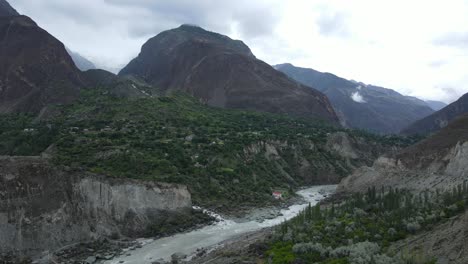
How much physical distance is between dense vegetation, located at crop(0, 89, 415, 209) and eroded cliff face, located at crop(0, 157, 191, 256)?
5.54 meters

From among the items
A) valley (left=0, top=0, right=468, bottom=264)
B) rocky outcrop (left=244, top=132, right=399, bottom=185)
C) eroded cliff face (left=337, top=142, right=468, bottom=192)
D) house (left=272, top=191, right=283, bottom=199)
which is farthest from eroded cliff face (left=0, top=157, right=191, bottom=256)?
rocky outcrop (left=244, top=132, right=399, bottom=185)

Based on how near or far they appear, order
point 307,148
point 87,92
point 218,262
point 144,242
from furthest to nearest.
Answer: point 87,92 < point 307,148 < point 144,242 < point 218,262

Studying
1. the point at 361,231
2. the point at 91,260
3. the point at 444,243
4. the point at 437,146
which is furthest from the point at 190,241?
the point at 437,146

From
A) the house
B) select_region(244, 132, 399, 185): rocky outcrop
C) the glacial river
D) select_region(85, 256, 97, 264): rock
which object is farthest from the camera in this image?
select_region(244, 132, 399, 185): rocky outcrop

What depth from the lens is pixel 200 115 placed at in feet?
495

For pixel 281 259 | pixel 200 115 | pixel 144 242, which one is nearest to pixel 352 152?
pixel 200 115

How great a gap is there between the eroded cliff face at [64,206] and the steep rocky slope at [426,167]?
4251 cm

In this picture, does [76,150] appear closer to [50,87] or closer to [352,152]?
[352,152]

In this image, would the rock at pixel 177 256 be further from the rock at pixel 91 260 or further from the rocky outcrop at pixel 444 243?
the rocky outcrop at pixel 444 243

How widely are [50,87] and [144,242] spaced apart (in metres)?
144

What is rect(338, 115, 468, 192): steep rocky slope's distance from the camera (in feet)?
259

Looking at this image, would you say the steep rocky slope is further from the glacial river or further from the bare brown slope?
the glacial river

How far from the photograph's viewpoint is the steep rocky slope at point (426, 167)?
78938mm

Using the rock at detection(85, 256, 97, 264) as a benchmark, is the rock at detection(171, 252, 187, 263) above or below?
below
